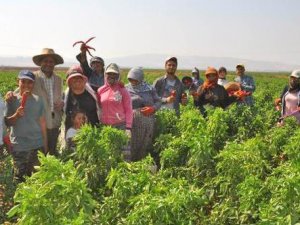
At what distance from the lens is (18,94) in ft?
16.7

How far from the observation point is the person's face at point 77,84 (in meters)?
5.10

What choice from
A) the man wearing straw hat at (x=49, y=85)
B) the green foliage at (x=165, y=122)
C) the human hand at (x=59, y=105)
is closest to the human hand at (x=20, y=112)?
the man wearing straw hat at (x=49, y=85)

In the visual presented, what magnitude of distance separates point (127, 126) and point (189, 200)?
258cm

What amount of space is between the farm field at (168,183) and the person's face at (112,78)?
88cm

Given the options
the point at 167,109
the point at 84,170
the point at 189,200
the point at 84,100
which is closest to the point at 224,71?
the point at 167,109

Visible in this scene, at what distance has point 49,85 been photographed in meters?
5.47

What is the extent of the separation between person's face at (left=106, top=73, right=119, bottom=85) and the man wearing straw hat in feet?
2.01

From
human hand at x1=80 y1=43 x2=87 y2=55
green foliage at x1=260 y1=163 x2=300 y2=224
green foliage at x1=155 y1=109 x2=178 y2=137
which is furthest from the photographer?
green foliage at x1=155 y1=109 x2=178 y2=137

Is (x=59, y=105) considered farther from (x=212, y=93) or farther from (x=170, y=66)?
(x=212, y=93)

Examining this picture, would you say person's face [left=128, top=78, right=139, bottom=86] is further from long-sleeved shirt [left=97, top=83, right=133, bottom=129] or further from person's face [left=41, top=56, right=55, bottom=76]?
person's face [left=41, top=56, right=55, bottom=76]

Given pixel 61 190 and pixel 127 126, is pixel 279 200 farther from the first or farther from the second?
pixel 127 126

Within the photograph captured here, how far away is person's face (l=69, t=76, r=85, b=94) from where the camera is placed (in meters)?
5.10

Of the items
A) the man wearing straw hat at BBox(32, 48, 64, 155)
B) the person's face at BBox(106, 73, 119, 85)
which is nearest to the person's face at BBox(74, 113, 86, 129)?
the man wearing straw hat at BBox(32, 48, 64, 155)

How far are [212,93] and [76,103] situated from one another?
2514 mm
